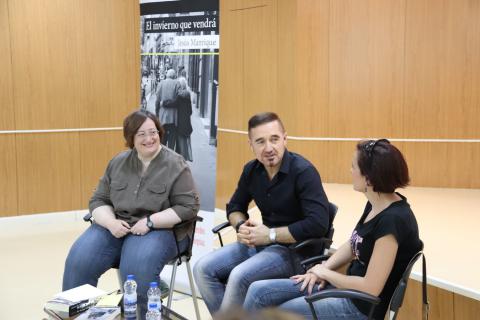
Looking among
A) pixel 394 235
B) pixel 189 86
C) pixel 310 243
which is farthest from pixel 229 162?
pixel 394 235

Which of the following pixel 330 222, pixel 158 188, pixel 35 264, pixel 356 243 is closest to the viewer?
pixel 356 243

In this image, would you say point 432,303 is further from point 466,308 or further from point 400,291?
point 400,291

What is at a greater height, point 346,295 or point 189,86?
point 189,86

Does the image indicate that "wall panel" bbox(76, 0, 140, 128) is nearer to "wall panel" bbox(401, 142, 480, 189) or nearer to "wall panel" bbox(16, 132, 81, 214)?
"wall panel" bbox(16, 132, 81, 214)

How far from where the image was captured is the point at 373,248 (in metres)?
2.40

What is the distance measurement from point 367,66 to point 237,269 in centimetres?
373

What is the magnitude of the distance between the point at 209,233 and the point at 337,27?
2.99m

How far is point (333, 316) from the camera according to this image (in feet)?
8.02

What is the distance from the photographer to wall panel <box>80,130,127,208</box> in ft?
21.8

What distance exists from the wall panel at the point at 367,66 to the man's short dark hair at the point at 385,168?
146 inches

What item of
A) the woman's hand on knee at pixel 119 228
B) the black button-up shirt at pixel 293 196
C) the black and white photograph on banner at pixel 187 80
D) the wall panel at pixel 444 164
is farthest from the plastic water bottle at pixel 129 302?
the wall panel at pixel 444 164

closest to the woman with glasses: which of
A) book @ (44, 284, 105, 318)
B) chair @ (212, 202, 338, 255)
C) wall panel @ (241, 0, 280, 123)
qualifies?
book @ (44, 284, 105, 318)

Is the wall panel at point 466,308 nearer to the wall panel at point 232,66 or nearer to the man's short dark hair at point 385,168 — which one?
the man's short dark hair at point 385,168

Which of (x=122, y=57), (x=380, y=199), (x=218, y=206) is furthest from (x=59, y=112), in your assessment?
(x=380, y=199)
